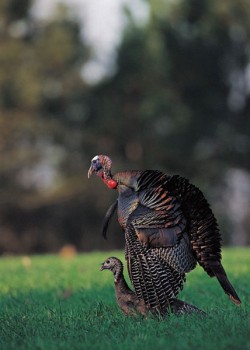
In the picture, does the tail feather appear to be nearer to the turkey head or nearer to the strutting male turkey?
the strutting male turkey

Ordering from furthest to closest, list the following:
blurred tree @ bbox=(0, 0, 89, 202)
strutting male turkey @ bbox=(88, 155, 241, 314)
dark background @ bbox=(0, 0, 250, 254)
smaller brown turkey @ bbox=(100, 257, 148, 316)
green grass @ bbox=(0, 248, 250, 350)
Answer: blurred tree @ bbox=(0, 0, 89, 202) → dark background @ bbox=(0, 0, 250, 254) → smaller brown turkey @ bbox=(100, 257, 148, 316) → strutting male turkey @ bbox=(88, 155, 241, 314) → green grass @ bbox=(0, 248, 250, 350)

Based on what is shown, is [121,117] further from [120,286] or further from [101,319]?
[101,319]

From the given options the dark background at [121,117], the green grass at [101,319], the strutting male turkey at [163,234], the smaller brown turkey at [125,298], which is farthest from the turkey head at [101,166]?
the dark background at [121,117]

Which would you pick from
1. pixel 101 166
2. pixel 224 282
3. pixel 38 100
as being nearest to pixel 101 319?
pixel 224 282

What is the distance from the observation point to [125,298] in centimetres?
653

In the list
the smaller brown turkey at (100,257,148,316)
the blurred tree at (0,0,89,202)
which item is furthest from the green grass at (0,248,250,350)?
the blurred tree at (0,0,89,202)

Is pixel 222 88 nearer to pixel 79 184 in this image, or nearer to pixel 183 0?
pixel 183 0

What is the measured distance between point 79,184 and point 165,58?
6250 mm

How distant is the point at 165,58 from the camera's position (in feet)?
107

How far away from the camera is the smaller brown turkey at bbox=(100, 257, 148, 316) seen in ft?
20.9

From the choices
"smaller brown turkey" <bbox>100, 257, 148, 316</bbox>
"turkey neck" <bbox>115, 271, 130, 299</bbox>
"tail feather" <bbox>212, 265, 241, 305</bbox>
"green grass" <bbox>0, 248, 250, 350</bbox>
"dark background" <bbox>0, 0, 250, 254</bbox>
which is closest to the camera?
Result: "green grass" <bbox>0, 248, 250, 350</bbox>

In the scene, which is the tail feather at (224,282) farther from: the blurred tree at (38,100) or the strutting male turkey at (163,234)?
the blurred tree at (38,100)

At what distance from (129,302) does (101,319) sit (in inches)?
10.3

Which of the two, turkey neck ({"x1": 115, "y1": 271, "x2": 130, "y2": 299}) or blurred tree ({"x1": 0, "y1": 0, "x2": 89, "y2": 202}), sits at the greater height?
blurred tree ({"x1": 0, "y1": 0, "x2": 89, "y2": 202})
